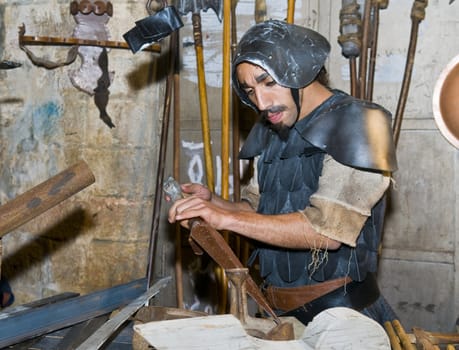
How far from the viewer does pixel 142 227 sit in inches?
132

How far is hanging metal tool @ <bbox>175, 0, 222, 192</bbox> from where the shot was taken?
10.7 feet

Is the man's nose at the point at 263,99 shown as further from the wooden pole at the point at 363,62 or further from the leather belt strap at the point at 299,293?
the wooden pole at the point at 363,62

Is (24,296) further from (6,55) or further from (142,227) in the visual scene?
(6,55)

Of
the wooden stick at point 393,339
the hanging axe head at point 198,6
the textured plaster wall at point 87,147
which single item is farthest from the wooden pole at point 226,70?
the wooden stick at point 393,339

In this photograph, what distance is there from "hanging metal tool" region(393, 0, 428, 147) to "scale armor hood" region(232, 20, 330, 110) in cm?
106

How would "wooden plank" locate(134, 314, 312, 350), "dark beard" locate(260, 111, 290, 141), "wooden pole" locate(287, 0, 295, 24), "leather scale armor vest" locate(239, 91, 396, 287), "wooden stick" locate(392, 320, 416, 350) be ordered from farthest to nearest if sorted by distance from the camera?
"wooden pole" locate(287, 0, 295, 24), "dark beard" locate(260, 111, 290, 141), "leather scale armor vest" locate(239, 91, 396, 287), "wooden stick" locate(392, 320, 416, 350), "wooden plank" locate(134, 314, 312, 350)

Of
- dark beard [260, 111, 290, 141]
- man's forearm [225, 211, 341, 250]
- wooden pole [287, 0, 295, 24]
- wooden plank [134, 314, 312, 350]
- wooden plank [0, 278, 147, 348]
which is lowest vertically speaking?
wooden plank [0, 278, 147, 348]

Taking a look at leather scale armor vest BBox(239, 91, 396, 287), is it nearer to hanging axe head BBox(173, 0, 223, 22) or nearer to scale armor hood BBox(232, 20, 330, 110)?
scale armor hood BBox(232, 20, 330, 110)

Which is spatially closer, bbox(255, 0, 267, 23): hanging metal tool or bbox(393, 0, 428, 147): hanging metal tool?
bbox(393, 0, 428, 147): hanging metal tool

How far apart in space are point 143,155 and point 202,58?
22.9 inches

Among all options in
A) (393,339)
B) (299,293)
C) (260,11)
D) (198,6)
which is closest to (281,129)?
(299,293)

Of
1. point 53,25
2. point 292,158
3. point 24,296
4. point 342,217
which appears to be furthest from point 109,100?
point 342,217

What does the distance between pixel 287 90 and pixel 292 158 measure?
23cm

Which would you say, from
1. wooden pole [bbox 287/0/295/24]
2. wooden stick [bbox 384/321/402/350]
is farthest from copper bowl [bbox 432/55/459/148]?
wooden stick [bbox 384/321/402/350]
